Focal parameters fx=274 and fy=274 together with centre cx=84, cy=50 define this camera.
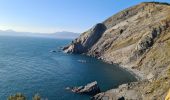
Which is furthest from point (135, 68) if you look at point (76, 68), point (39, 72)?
point (39, 72)

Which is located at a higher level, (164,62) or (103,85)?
(164,62)

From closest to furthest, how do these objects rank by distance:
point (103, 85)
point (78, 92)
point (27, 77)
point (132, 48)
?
point (78, 92) → point (103, 85) → point (27, 77) → point (132, 48)

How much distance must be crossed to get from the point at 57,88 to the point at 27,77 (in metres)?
25.9

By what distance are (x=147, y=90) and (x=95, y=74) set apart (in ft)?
193

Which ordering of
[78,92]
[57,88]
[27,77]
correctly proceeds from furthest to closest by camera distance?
[27,77] < [57,88] < [78,92]

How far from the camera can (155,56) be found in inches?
6265

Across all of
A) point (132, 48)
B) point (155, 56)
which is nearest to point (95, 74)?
point (155, 56)

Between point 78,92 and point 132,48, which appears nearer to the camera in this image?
point 78,92

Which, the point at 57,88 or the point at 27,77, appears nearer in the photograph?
the point at 57,88

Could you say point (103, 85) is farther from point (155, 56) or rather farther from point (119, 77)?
point (155, 56)

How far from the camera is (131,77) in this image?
14588 cm

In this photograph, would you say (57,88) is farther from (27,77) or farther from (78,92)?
(27,77)

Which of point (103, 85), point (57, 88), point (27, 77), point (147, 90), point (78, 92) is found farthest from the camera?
point (27, 77)

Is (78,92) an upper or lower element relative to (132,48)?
lower
